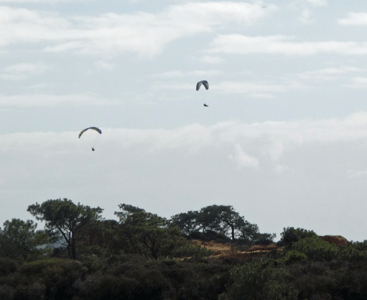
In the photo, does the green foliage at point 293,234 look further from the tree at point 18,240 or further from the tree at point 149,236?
the tree at point 18,240

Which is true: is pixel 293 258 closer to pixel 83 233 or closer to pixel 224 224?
pixel 83 233

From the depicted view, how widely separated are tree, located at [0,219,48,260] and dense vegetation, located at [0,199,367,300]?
0.10 meters

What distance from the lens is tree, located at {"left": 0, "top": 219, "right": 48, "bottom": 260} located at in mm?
50344

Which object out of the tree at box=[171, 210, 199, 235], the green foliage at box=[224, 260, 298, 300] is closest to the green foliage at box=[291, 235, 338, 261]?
the green foliage at box=[224, 260, 298, 300]

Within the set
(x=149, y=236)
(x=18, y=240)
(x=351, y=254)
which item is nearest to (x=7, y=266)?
(x=18, y=240)

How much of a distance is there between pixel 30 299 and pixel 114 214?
33.5 m

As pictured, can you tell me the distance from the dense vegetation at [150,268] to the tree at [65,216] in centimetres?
11

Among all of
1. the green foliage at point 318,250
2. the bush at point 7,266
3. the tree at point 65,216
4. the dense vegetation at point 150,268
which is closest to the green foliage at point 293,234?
the dense vegetation at point 150,268

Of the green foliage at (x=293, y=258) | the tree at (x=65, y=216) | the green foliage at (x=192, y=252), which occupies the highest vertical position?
the tree at (x=65, y=216)

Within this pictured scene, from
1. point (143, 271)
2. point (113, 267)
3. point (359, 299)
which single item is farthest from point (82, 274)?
point (359, 299)

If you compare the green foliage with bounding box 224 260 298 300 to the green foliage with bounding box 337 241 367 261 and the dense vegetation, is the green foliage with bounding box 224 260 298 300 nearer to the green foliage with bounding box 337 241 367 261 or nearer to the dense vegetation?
the dense vegetation

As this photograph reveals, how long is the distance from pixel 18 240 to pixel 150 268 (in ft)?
59.9

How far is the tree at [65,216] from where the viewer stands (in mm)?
56000

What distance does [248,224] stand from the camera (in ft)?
327
